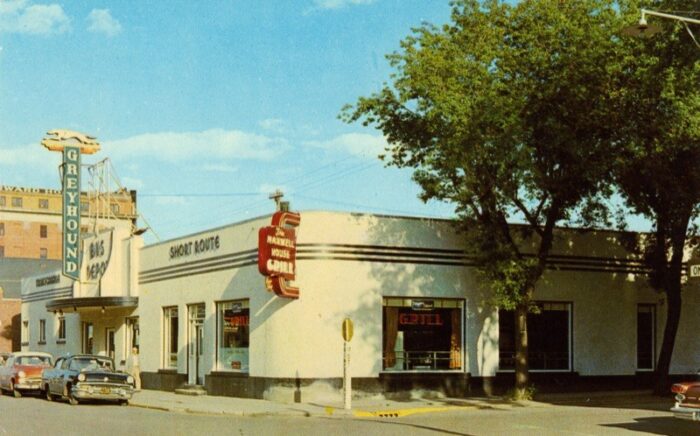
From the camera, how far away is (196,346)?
109 feet

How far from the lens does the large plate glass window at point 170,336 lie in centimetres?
3500

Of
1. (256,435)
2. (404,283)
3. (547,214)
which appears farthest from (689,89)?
(256,435)

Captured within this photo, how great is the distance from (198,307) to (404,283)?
26.7 feet

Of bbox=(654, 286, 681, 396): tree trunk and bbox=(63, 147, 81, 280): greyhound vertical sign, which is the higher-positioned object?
bbox=(63, 147, 81, 280): greyhound vertical sign

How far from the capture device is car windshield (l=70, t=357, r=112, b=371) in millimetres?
27062

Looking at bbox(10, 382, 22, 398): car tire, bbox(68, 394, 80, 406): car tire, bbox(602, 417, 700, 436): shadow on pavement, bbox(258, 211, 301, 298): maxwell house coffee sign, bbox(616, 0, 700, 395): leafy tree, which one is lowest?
bbox(10, 382, 22, 398): car tire

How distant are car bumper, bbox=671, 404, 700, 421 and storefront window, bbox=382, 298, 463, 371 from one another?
12178mm

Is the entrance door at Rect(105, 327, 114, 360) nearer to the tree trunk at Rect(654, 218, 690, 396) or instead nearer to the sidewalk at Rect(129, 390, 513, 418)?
the sidewalk at Rect(129, 390, 513, 418)

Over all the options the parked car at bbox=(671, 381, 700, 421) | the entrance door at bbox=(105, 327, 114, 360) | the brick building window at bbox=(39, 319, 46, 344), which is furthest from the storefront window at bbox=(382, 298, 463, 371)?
the brick building window at bbox=(39, 319, 46, 344)

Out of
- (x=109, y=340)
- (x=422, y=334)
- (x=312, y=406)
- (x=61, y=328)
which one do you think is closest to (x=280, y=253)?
(x=312, y=406)

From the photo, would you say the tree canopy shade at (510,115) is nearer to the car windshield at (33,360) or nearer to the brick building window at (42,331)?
the car windshield at (33,360)

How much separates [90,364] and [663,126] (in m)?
17.1

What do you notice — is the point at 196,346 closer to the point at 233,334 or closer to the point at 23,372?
the point at 233,334

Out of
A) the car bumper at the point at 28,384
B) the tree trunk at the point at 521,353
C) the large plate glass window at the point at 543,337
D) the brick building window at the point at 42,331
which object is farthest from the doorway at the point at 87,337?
the tree trunk at the point at 521,353
